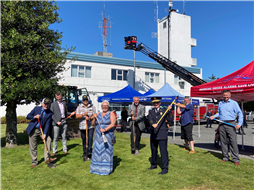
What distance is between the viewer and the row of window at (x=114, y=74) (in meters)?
22.7

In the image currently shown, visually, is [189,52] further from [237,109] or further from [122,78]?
[237,109]

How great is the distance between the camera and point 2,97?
7.71 metres

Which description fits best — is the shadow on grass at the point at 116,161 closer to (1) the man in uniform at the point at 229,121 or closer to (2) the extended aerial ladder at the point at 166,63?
(1) the man in uniform at the point at 229,121

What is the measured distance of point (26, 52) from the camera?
8.16 metres

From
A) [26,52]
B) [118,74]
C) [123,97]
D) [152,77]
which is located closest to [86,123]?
[26,52]

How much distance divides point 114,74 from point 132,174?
20.1m

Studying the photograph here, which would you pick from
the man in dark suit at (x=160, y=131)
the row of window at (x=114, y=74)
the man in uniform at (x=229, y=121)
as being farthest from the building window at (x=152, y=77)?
the man in dark suit at (x=160, y=131)

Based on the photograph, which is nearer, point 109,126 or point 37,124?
point 109,126

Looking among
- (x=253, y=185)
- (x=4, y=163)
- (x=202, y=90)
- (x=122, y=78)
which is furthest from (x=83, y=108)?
(x=122, y=78)

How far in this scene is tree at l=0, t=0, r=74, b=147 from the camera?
7.65 metres

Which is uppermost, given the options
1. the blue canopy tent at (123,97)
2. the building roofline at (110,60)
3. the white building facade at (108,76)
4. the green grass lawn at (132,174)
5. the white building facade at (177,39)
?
the white building facade at (177,39)

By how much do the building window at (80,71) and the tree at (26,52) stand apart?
43.5 ft

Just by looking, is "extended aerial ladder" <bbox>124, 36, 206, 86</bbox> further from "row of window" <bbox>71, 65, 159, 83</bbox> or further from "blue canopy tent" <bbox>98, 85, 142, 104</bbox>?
"blue canopy tent" <bbox>98, 85, 142, 104</bbox>

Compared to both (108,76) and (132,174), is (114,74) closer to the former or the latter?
(108,76)
